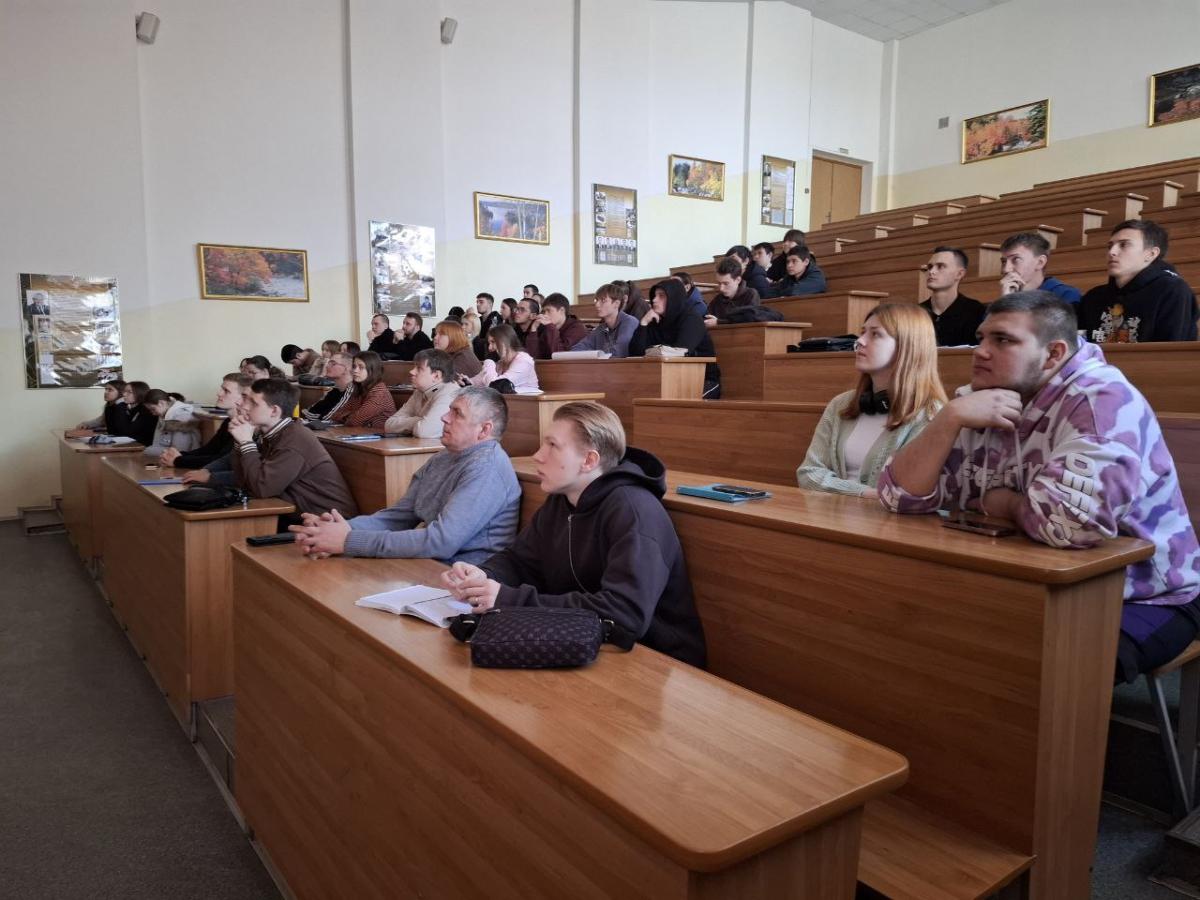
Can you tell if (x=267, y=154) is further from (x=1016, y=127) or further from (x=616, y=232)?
(x=1016, y=127)

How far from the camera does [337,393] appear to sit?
5961 mm

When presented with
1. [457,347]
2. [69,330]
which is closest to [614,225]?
[457,347]

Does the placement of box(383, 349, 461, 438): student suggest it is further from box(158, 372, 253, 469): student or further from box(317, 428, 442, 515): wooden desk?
box(158, 372, 253, 469): student

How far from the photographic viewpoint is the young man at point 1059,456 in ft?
5.16

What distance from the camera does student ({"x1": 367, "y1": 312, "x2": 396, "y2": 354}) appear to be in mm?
7805

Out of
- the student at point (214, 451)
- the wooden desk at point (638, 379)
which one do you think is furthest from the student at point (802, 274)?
the student at point (214, 451)

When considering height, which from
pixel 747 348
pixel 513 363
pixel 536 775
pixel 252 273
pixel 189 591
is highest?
pixel 252 273

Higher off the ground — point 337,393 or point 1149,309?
point 1149,309

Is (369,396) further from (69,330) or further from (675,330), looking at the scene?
(69,330)

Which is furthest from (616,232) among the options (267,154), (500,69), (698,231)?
(267,154)

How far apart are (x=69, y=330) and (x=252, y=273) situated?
1.64m

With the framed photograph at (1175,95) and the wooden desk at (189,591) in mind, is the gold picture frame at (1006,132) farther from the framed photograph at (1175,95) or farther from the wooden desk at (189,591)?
the wooden desk at (189,591)

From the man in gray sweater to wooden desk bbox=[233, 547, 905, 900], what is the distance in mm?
483

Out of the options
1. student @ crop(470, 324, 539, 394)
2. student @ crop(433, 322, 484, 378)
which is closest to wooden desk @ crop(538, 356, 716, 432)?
student @ crop(470, 324, 539, 394)
